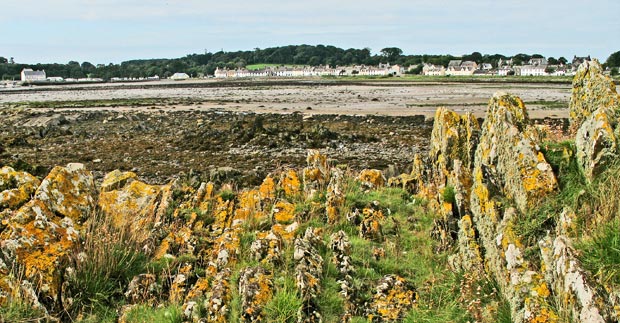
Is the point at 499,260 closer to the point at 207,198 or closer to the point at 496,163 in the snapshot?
the point at 496,163

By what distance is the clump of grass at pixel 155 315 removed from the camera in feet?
17.4

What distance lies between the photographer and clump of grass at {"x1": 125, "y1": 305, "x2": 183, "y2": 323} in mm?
5316

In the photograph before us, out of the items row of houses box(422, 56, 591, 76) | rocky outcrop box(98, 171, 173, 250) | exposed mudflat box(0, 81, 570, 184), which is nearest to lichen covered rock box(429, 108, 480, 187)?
rocky outcrop box(98, 171, 173, 250)

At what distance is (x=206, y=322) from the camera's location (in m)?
5.18

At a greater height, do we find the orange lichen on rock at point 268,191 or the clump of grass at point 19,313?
the orange lichen on rock at point 268,191

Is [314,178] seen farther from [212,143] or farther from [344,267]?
[212,143]

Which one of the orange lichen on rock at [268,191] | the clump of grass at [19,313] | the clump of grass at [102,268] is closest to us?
the clump of grass at [19,313]

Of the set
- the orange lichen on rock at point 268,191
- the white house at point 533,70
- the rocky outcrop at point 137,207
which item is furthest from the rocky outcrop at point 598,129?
the white house at point 533,70

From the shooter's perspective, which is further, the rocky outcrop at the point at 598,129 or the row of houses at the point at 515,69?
the row of houses at the point at 515,69

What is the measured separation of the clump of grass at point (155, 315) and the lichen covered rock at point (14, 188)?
2.41m

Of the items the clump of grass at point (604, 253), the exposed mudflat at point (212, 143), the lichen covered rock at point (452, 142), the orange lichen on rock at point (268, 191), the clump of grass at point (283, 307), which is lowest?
the exposed mudflat at point (212, 143)

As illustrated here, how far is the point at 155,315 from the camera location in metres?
5.45

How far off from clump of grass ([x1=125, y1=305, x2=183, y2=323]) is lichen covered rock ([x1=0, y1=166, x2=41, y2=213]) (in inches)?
95.0

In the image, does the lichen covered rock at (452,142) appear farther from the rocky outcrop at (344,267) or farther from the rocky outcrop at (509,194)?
the rocky outcrop at (344,267)
